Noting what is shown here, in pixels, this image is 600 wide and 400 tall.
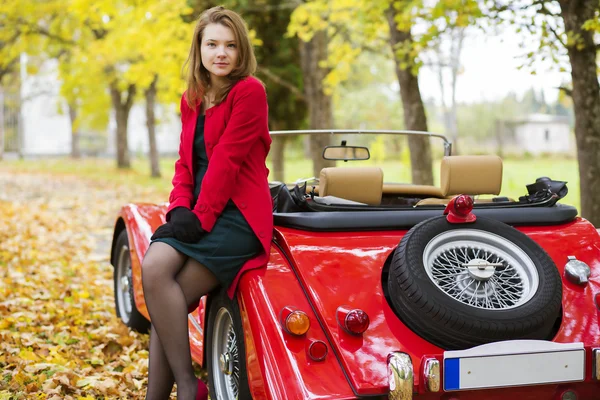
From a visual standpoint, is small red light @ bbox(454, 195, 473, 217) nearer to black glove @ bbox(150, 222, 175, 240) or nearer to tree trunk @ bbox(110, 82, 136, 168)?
black glove @ bbox(150, 222, 175, 240)

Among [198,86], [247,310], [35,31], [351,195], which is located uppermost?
[35,31]

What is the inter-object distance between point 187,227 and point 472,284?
4.14 feet

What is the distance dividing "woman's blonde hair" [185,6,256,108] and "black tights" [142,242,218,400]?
736 millimetres

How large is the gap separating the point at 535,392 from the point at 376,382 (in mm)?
672

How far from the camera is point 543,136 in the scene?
30125mm

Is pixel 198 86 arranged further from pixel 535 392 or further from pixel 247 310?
pixel 535 392

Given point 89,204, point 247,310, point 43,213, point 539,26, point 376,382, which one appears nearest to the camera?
point 376,382

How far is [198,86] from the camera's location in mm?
3195

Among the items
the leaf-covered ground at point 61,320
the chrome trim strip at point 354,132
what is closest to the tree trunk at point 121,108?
the leaf-covered ground at point 61,320

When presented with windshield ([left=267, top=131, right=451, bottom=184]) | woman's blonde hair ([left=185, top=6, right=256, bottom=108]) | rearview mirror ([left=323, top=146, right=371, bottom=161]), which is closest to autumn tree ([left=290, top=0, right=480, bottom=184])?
windshield ([left=267, top=131, right=451, bottom=184])

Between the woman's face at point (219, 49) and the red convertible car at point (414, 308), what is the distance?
28.7 inches

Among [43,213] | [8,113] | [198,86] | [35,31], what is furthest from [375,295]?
[8,113]

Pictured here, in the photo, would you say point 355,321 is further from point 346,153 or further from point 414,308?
point 346,153

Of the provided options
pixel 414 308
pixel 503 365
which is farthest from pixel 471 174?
pixel 503 365
